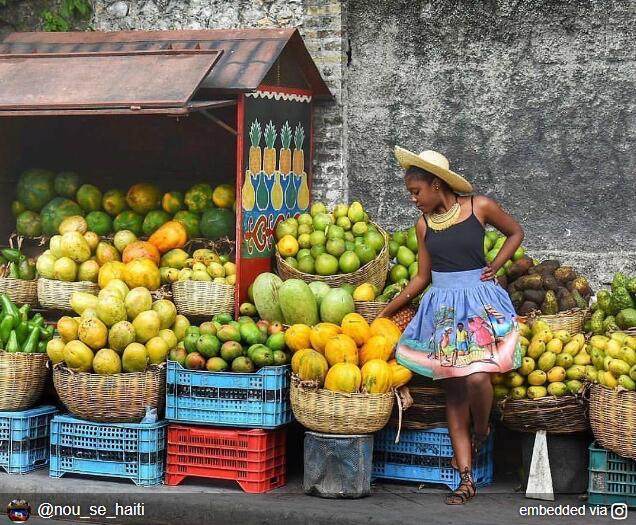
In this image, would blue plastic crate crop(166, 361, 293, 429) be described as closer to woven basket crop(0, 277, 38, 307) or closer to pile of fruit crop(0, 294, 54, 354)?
pile of fruit crop(0, 294, 54, 354)

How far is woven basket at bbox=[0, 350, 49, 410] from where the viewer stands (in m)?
7.47

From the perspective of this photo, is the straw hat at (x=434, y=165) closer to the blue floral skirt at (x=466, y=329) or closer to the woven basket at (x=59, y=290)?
the blue floral skirt at (x=466, y=329)

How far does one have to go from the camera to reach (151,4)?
30.1ft

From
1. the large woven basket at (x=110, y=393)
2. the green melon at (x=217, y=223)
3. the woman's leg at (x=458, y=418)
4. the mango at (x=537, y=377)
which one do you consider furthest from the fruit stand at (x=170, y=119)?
the mango at (x=537, y=377)

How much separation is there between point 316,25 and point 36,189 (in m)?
2.52

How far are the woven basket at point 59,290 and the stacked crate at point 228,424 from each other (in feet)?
3.51

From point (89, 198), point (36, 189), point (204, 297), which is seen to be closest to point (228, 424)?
point (204, 297)

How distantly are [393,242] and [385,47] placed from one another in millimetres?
1569

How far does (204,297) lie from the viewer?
7828 millimetres

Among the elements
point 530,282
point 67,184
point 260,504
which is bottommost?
point 260,504

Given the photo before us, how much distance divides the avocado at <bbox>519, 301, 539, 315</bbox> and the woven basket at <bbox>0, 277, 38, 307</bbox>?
3512mm

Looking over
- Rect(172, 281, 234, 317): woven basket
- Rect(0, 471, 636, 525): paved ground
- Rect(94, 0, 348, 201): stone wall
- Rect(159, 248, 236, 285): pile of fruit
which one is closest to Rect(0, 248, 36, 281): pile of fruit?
Rect(159, 248, 236, 285): pile of fruit

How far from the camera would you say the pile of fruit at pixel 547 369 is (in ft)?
22.8

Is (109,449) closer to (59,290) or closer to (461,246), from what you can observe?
(59,290)
